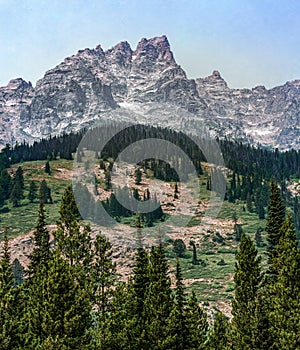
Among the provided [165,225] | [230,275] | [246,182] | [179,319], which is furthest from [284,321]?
[246,182]

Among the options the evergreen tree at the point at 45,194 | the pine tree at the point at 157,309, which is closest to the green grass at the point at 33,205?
the evergreen tree at the point at 45,194

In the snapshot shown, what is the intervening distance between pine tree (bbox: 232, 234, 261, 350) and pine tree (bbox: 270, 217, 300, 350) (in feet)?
7.21

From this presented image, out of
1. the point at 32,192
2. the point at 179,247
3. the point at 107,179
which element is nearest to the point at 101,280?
the point at 179,247

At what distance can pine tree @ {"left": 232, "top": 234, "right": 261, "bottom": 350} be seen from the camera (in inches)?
1593

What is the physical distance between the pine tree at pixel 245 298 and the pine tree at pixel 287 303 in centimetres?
220

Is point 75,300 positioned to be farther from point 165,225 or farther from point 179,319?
point 165,225

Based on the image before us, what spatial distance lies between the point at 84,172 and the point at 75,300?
144 m

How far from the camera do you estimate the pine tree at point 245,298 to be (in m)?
40.5

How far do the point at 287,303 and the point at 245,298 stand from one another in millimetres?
6008

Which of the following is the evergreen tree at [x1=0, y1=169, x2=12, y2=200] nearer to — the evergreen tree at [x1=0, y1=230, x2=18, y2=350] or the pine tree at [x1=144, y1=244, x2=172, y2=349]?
the evergreen tree at [x1=0, y1=230, x2=18, y2=350]

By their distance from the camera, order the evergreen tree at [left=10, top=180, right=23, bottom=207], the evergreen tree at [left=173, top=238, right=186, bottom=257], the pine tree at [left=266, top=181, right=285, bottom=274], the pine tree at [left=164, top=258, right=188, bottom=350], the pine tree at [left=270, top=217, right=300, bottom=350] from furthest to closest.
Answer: the evergreen tree at [left=10, top=180, right=23, bottom=207] < the evergreen tree at [left=173, top=238, right=186, bottom=257] < the pine tree at [left=266, top=181, right=285, bottom=274] < the pine tree at [left=164, top=258, right=188, bottom=350] < the pine tree at [left=270, top=217, right=300, bottom=350]

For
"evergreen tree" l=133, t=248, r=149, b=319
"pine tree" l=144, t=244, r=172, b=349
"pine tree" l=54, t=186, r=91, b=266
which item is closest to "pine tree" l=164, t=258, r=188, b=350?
"pine tree" l=144, t=244, r=172, b=349

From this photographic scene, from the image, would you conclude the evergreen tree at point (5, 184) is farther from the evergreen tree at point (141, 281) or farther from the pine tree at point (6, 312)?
the pine tree at point (6, 312)

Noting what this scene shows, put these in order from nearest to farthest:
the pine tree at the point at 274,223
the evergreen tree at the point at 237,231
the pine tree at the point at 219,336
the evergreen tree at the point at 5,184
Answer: the pine tree at the point at 274,223
the pine tree at the point at 219,336
the evergreen tree at the point at 237,231
the evergreen tree at the point at 5,184
